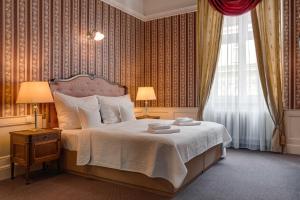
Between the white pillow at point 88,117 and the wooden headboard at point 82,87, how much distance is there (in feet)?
1.72

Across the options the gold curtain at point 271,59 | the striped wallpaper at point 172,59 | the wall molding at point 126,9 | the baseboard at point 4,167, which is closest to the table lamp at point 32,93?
the baseboard at point 4,167

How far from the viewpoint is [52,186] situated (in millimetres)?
3014

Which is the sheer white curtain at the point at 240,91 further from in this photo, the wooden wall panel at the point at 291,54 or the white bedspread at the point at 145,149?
the white bedspread at the point at 145,149

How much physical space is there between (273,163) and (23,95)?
3782mm

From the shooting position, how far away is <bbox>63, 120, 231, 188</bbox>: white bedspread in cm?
259

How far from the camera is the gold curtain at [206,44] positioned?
202 inches

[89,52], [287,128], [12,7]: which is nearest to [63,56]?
[89,52]

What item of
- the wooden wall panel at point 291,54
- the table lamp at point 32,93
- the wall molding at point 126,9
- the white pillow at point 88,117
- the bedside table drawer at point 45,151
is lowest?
the bedside table drawer at point 45,151

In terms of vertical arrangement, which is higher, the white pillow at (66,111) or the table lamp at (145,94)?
the table lamp at (145,94)

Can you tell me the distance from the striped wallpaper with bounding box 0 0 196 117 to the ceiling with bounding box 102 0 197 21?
0.12 meters

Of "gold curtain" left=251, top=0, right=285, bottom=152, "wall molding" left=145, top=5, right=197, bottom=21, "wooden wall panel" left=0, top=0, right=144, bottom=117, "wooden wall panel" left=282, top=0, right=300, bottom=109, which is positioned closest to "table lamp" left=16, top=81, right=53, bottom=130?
"wooden wall panel" left=0, top=0, right=144, bottom=117

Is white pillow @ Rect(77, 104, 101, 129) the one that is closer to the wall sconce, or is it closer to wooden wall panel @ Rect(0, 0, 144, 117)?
wooden wall panel @ Rect(0, 0, 144, 117)

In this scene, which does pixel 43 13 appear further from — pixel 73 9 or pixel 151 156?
pixel 151 156

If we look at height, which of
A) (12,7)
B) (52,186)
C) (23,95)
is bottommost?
(52,186)
